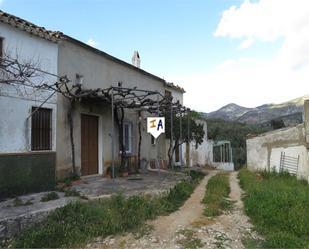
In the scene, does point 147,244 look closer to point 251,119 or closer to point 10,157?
point 10,157

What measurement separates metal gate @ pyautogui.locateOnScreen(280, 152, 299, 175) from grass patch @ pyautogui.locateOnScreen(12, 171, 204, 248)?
7.11 metres

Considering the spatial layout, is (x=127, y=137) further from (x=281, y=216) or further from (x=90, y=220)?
(x=281, y=216)

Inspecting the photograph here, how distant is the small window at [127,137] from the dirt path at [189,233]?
282 inches

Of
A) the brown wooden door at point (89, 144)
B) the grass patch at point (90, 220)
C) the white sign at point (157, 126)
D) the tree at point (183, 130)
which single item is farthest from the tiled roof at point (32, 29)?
the tree at point (183, 130)

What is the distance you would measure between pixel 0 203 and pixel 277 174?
10763 millimetres

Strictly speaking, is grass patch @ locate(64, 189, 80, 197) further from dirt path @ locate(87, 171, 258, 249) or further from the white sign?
the white sign

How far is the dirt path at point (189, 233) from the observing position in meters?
6.12

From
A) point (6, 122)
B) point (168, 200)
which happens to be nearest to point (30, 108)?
point (6, 122)

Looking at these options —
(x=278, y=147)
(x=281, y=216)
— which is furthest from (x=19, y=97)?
(x=278, y=147)

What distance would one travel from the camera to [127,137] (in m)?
15.4

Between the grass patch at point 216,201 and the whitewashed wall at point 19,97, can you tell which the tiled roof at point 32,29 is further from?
the grass patch at point 216,201

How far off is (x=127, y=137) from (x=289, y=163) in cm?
696

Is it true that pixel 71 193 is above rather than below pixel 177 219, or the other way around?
above

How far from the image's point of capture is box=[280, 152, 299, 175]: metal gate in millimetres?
13719
